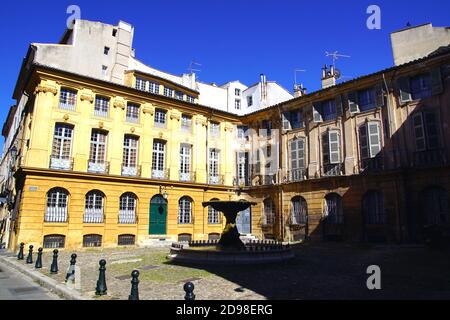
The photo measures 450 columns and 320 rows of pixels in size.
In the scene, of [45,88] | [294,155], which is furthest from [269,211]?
[45,88]

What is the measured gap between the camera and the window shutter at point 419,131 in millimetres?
18078

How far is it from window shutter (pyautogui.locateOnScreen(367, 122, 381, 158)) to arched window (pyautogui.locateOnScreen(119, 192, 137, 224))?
15135 millimetres

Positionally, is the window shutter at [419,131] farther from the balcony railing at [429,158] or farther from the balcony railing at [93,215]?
the balcony railing at [93,215]

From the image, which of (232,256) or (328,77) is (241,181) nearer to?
(328,77)

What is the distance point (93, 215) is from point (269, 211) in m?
12.4

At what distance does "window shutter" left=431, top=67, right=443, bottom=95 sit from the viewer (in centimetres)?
1775

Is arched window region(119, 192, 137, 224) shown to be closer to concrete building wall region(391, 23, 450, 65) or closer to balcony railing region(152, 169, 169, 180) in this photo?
balcony railing region(152, 169, 169, 180)

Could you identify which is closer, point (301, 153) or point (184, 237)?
point (301, 153)

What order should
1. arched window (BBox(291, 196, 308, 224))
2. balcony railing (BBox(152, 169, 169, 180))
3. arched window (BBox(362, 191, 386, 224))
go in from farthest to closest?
balcony railing (BBox(152, 169, 169, 180))
arched window (BBox(291, 196, 308, 224))
arched window (BBox(362, 191, 386, 224))

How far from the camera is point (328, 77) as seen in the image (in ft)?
90.5

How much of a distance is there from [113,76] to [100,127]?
20.5 feet

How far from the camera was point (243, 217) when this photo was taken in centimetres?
2666

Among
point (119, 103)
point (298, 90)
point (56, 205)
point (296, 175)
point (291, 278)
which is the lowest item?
point (291, 278)

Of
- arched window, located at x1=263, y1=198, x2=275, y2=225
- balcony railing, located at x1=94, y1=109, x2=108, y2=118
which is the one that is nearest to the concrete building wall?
arched window, located at x1=263, y1=198, x2=275, y2=225
